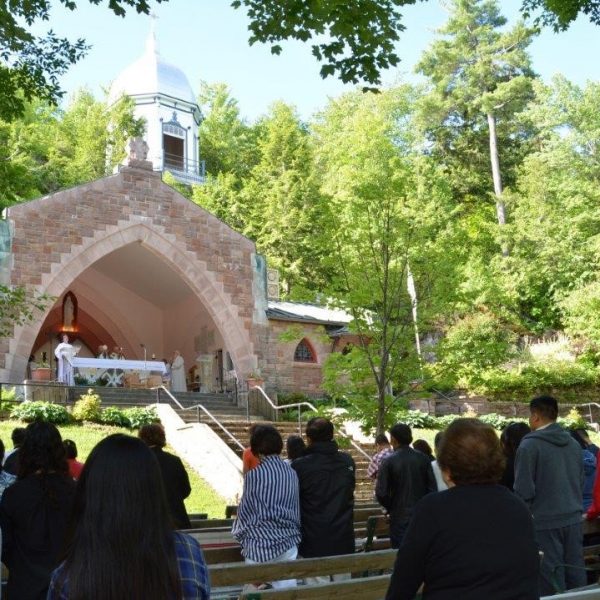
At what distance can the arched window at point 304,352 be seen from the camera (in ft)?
92.4

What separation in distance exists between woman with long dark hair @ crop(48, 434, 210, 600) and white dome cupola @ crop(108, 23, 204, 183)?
148 ft

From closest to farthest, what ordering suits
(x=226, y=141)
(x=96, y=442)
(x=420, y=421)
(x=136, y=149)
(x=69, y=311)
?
(x=96, y=442)
(x=420, y=421)
(x=136, y=149)
(x=69, y=311)
(x=226, y=141)

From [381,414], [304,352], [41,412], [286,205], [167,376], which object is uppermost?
[286,205]

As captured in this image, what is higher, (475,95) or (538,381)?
(475,95)

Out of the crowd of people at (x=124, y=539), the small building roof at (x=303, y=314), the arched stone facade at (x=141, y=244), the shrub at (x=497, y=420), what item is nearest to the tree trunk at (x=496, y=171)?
the small building roof at (x=303, y=314)

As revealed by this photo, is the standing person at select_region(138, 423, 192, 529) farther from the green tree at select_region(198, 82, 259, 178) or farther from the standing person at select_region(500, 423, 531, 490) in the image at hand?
the green tree at select_region(198, 82, 259, 178)

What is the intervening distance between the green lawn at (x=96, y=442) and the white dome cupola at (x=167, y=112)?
2921 centimetres

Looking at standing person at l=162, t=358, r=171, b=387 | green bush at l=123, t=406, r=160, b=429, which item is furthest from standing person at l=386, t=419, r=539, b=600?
standing person at l=162, t=358, r=171, b=387

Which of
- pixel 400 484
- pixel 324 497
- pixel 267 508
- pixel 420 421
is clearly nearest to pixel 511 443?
pixel 400 484

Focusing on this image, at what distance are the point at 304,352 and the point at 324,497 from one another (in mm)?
21990

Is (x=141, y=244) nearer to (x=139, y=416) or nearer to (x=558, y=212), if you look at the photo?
(x=139, y=416)

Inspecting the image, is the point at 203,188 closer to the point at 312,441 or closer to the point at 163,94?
the point at 163,94

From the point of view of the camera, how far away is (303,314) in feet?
92.9

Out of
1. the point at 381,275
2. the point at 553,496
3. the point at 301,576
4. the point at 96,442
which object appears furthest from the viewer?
the point at 96,442
